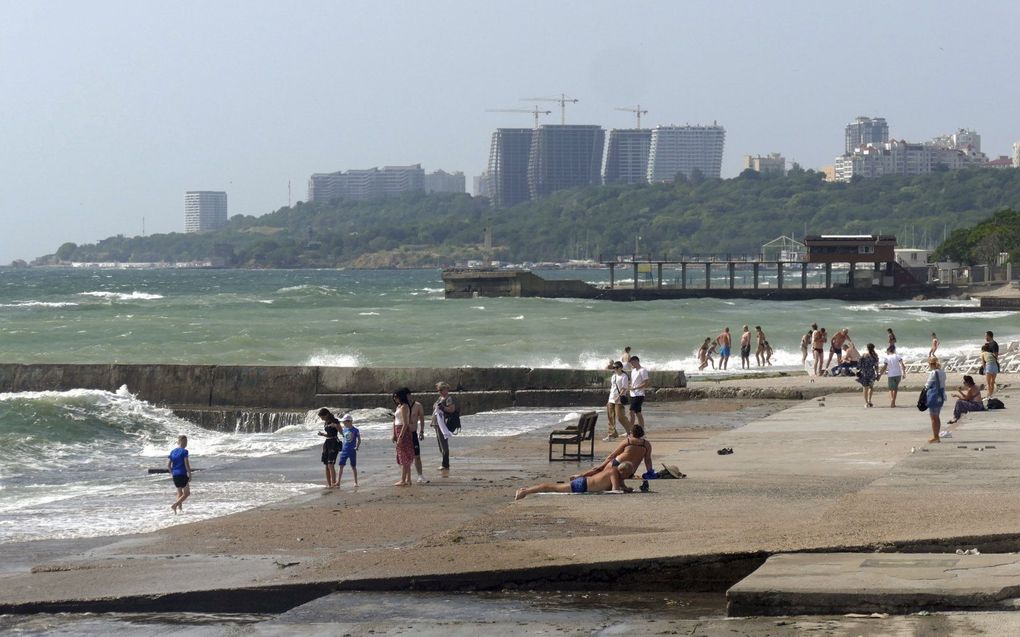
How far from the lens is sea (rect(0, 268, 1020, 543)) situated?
19.4 metres

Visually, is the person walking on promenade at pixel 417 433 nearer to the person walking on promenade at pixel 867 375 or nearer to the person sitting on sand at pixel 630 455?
the person sitting on sand at pixel 630 455

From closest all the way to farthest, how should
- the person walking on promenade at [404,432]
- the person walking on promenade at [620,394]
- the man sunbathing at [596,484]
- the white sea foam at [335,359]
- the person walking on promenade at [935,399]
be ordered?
the man sunbathing at [596,484] < the person walking on promenade at [404,432] < the person walking on promenade at [935,399] < the person walking on promenade at [620,394] < the white sea foam at [335,359]

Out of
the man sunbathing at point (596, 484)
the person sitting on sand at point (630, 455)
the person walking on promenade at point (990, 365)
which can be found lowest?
the man sunbathing at point (596, 484)

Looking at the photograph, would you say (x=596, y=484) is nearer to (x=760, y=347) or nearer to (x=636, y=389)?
(x=636, y=389)

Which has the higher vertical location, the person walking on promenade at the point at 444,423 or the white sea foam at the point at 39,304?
the person walking on promenade at the point at 444,423

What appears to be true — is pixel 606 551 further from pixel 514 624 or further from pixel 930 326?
pixel 930 326

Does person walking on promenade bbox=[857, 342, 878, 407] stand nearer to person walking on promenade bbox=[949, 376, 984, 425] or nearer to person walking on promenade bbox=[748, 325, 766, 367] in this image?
person walking on promenade bbox=[949, 376, 984, 425]

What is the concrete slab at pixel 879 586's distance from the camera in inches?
396

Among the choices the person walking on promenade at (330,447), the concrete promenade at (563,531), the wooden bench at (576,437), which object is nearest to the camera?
the concrete promenade at (563,531)

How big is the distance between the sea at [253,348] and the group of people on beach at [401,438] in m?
0.58

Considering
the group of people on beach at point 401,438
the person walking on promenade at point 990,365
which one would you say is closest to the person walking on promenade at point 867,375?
the person walking on promenade at point 990,365

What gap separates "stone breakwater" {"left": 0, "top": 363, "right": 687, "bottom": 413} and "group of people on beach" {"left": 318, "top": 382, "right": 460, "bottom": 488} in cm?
1136

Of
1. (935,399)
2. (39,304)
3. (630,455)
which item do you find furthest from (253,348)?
(39,304)

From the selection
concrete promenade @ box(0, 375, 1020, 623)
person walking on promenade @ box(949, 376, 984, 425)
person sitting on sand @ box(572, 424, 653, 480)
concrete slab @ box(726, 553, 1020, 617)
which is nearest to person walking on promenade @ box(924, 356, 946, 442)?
concrete promenade @ box(0, 375, 1020, 623)
